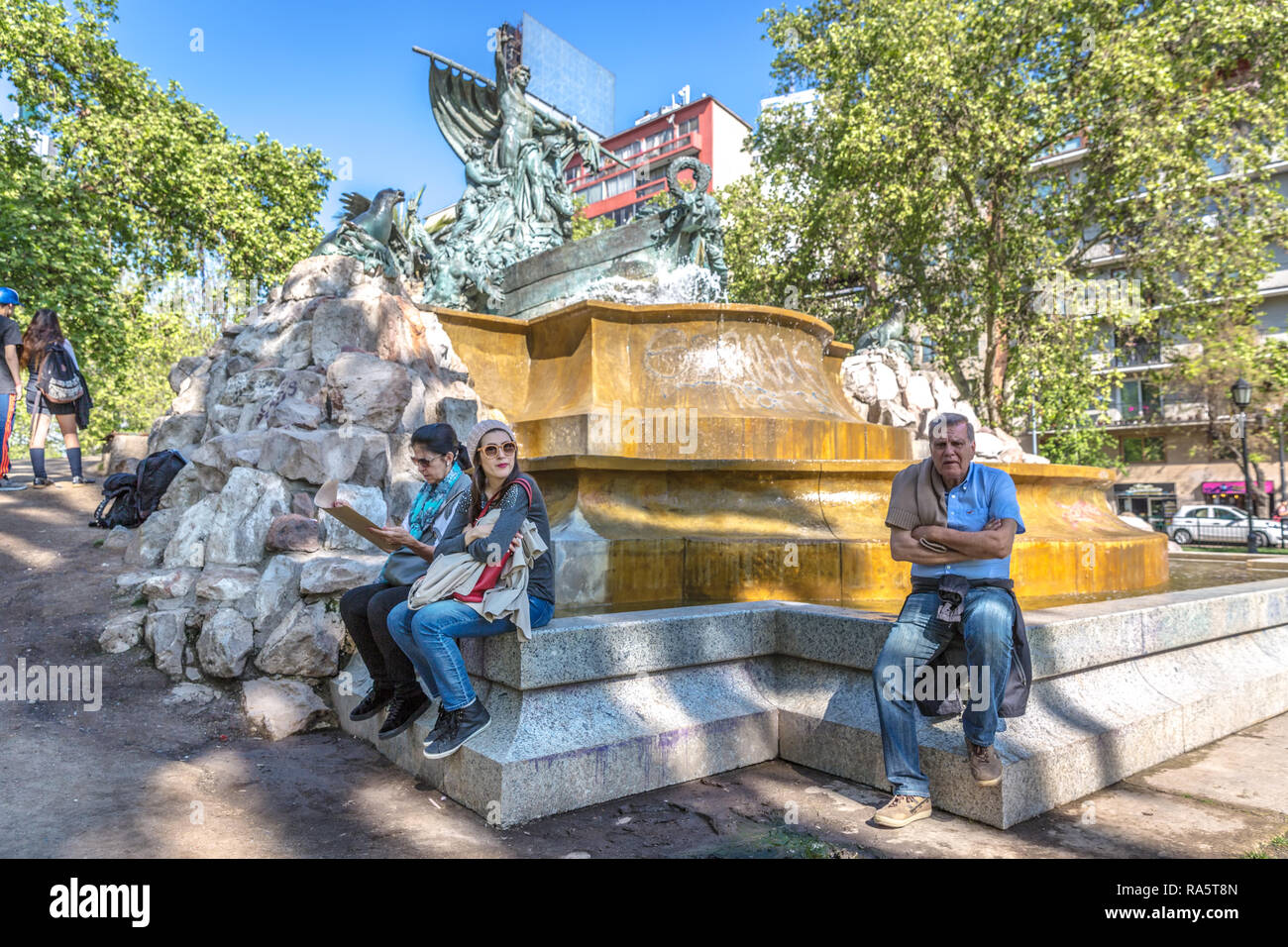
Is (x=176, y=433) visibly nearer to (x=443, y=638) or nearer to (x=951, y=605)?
(x=443, y=638)

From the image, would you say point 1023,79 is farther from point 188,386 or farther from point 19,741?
point 19,741

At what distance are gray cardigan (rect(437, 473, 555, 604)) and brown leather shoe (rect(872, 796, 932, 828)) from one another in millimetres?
1637

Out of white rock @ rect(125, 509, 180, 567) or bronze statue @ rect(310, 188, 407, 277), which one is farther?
bronze statue @ rect(310, 188, 407, 277)

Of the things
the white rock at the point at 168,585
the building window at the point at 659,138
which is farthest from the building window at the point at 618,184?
the white rock at the point at 168,585

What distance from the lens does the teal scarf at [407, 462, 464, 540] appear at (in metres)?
3.80

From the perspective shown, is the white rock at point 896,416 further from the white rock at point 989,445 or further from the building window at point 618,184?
the building window at point 618,184

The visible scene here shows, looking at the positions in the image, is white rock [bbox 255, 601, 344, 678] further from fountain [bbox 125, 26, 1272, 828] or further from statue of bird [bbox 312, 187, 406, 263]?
statue of bird [bbox 312, 187, 406, 263]

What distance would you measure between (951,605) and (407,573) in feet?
7.89

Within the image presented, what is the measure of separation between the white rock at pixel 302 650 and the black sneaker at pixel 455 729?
1.63 metres

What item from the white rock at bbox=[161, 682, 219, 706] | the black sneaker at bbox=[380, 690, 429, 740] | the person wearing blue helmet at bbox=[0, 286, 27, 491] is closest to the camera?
the black sneaker at bbox=[380, 690, 429, 740]

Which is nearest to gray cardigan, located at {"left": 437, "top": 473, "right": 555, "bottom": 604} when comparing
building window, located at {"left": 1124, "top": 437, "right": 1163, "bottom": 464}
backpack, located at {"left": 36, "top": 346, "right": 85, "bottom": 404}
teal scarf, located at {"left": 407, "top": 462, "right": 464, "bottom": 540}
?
teal scarf, located at {"left": 407, "top": 462, "right": 464, "bottom": 540}

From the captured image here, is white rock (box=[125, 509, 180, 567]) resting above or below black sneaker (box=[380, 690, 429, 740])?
above

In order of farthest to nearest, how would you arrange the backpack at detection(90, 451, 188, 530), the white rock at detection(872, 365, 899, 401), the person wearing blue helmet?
the white rock at detection(872, 365, 899, 401)
the person wearing blue helmet
the backpack at detection(90, 451, 188, 530)

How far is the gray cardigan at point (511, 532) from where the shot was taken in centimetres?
335
